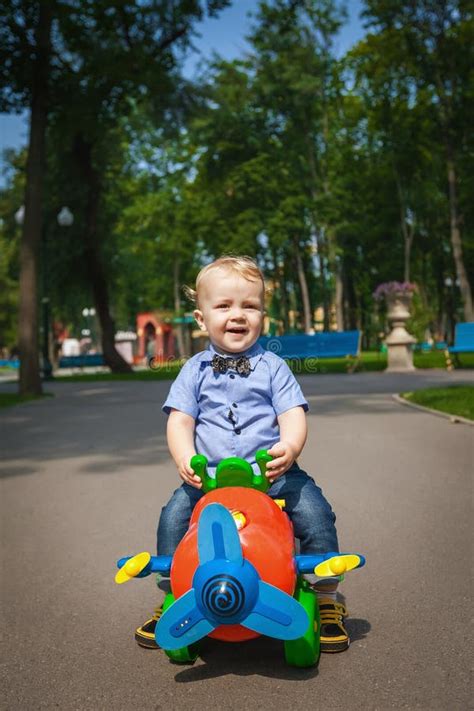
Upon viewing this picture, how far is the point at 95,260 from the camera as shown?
98.8 feet

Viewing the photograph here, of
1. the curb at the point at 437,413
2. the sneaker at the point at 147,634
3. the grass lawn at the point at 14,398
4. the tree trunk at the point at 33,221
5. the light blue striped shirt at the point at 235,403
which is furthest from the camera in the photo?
the tree trunk at the point at 33,221

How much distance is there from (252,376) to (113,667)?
1.18 meters

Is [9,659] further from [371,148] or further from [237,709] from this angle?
[371,148]

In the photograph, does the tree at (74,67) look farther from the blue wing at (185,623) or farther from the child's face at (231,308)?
the blue wing at (185,623)

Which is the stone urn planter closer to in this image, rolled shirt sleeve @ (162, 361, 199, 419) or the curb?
the curb

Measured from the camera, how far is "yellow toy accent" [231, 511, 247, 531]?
278 cm

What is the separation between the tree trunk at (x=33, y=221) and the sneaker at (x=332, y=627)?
50.0ft

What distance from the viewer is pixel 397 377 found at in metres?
20.7

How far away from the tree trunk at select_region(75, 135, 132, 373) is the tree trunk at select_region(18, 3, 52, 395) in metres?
10.1

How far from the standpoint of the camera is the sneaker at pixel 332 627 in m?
3.06

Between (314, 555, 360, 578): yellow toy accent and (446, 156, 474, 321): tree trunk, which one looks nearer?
(314, 555, 360, 578): yellow toy accent

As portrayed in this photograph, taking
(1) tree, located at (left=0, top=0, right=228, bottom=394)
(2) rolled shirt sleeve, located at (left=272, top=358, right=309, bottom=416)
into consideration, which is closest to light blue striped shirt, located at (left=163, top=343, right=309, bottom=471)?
(2) rolled shirt sleeve, located at (left=272, top=358, right=309, bottom=416)

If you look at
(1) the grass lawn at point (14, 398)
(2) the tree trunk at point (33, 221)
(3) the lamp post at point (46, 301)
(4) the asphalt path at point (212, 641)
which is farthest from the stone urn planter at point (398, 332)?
(4) the asphalt path at point (212, 641)

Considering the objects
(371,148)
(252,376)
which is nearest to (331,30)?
(371,148)
